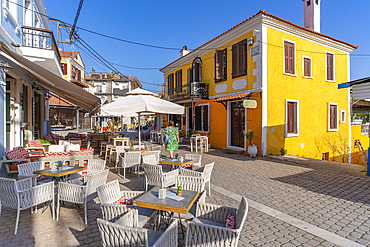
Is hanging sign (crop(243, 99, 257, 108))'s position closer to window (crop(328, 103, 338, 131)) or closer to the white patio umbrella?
the white patio umbrella

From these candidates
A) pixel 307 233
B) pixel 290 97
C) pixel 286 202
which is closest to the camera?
pixel 307 233

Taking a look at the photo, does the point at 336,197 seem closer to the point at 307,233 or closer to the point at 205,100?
the point at 307,233

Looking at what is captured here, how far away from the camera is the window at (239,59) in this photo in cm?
1125

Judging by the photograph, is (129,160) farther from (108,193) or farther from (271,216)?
(271,216)

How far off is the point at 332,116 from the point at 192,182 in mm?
13185

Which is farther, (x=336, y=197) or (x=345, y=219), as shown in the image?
(x=336, y=197)

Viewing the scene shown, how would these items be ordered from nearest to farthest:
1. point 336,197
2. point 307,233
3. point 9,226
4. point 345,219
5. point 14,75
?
point 307,233
point 9,226
point 345,219
point 336,197
point 14,75

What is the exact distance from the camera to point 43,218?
3768 mm

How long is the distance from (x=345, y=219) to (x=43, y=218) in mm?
5353

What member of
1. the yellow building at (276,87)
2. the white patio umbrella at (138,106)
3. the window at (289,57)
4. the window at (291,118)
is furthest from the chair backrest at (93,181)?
the window at (289,57)

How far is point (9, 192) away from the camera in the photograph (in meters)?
3.43

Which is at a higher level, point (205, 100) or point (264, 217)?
point (205, 100)

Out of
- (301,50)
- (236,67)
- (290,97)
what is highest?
(301,50)

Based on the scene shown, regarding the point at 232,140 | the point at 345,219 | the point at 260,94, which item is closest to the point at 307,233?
the point at 345,219
